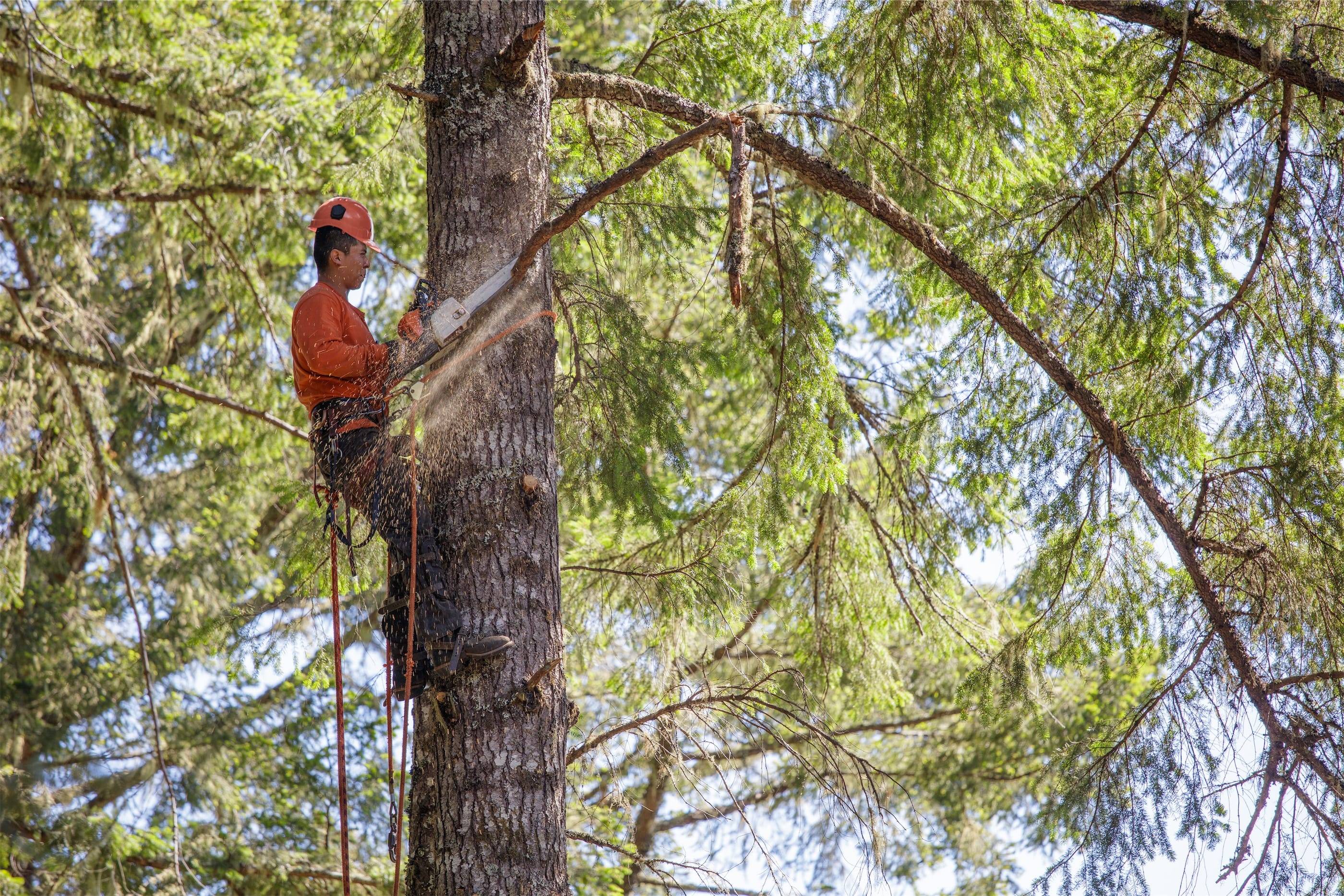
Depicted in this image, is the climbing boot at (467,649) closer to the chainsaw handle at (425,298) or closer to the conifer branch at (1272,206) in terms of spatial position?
the chainsaw handle at (425,298)

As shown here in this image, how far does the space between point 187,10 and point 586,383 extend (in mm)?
7354

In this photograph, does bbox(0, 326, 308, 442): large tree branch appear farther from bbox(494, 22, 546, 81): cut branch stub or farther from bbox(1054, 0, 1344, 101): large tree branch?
bbox(1054, 0, 1344, 101): large tree branch

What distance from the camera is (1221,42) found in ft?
14.4

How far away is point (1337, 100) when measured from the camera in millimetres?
4188

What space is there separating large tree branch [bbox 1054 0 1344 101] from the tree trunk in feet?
7.23

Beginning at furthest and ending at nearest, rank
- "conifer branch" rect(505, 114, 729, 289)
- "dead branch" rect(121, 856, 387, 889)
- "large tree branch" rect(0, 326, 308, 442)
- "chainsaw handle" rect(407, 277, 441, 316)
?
"dead branch" rect(121, 856, 387, 889) → "large tree branch" rect(0, 326, 308, 442) → "chainsaw handle" rect(407, 277, 441, 316) → "conifer branch" rect(505, 114, 729, 289)

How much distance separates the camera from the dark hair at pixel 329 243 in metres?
4.16

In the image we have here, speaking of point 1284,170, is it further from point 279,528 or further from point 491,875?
point 279,528

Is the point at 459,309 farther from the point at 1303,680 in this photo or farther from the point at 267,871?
the point at 267,871

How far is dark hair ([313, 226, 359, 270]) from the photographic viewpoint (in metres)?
4.16

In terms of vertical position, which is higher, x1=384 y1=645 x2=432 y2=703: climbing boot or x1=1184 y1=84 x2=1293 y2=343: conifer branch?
x1=1184 y1=84 x2=1293 y2=343: conifer branch

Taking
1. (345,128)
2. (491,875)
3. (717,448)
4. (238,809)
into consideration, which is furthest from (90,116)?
(491,875)

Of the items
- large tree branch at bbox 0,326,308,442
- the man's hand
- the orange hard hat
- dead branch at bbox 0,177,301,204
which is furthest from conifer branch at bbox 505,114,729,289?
dead branch at bbox 0,177,301,204

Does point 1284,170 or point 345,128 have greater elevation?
point 345,128
